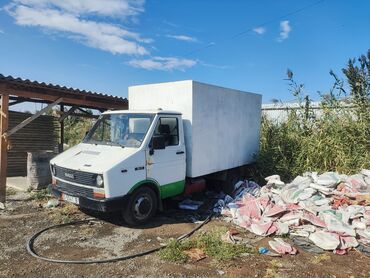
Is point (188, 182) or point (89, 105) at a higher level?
point (89, 105)

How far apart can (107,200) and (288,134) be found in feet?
22.6

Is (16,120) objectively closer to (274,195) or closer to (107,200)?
(107,200)

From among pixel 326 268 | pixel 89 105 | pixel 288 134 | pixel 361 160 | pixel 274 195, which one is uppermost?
pixel 89 105

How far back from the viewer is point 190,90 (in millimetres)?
6922

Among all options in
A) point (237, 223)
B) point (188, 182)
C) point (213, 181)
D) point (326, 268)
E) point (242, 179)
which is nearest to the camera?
point (326, 268)

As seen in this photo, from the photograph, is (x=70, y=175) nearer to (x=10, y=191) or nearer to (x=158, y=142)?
(x=158, y=142)

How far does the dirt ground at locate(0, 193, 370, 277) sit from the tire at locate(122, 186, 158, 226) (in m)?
0.18

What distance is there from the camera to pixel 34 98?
28.2ft

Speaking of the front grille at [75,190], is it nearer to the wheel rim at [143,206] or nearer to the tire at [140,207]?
the tire at [140,207]

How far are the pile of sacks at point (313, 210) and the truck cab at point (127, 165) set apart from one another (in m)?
1.61

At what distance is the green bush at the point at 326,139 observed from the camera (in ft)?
30.5

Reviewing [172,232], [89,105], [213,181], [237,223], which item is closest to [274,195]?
[237,223]

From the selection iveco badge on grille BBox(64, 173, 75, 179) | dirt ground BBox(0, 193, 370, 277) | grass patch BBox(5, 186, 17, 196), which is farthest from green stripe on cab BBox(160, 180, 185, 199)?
grass patch BBox(5, 186, 17, 196)

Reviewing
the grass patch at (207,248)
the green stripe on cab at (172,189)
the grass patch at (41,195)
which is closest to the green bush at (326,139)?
the green stripe on cab at (172,189)
